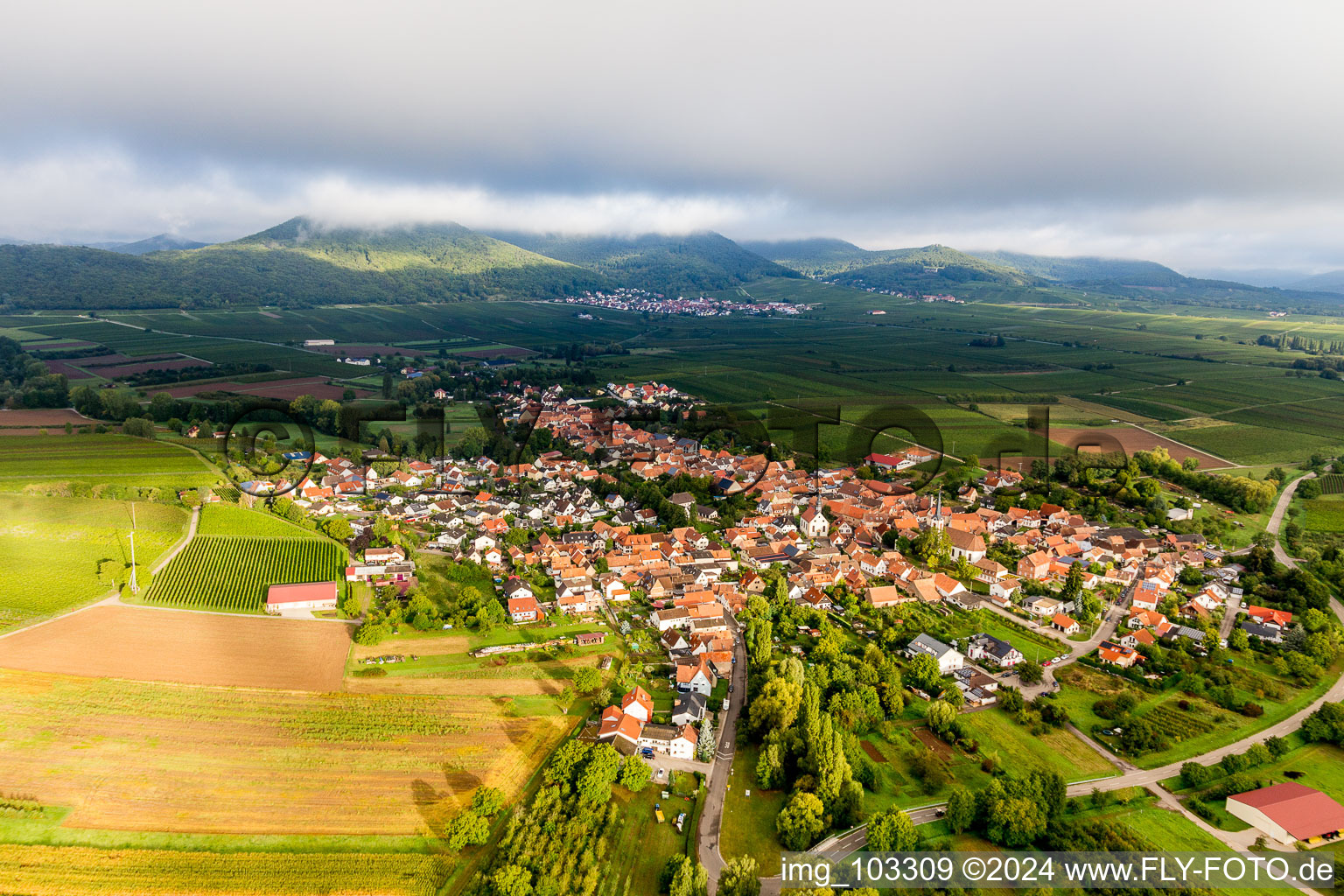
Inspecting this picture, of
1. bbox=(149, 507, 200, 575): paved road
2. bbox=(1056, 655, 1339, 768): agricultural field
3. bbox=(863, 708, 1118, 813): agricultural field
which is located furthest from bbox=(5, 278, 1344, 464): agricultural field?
bbox=(149, 507, 200, 575): paved road

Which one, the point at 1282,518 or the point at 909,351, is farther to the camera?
the point at 909,351

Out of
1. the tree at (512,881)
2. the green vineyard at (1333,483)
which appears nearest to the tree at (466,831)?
the tree at (512,881)

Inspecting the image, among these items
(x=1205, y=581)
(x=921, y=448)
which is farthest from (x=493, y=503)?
(x=1205, y=581)

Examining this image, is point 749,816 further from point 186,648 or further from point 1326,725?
point 186,648

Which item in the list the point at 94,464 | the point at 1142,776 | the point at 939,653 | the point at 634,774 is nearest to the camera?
the point at 634,774

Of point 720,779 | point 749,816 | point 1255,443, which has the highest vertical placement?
point 1255,443

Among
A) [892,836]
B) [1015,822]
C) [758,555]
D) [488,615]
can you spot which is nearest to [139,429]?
[488,615]

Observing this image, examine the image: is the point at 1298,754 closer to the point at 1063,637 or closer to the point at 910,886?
the point at 1063,637
